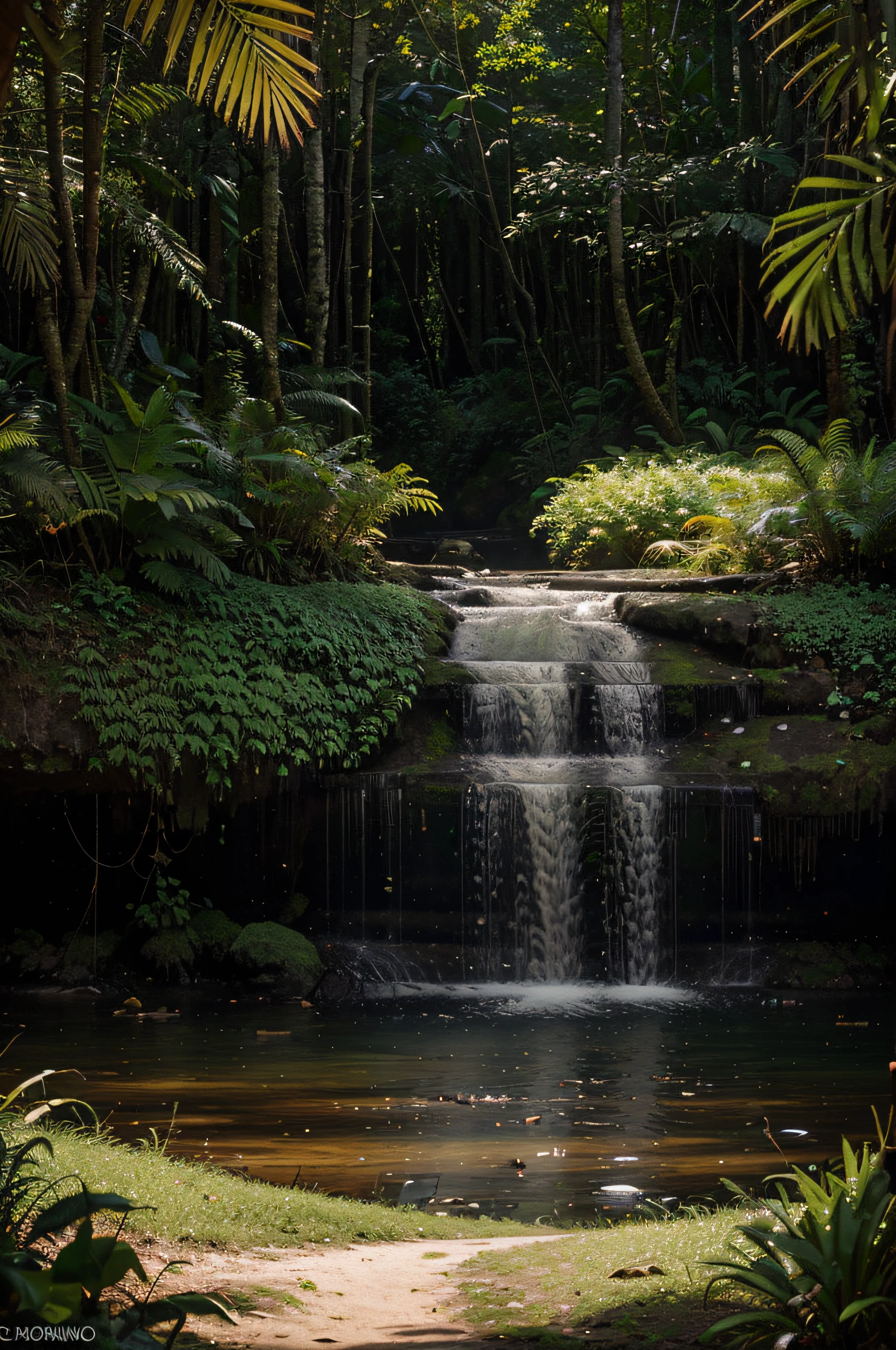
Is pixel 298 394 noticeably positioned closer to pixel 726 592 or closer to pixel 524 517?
pixel 726 592

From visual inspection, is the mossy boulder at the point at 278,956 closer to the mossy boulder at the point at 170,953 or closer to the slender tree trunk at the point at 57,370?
the mossy boulder at the point at 170,953

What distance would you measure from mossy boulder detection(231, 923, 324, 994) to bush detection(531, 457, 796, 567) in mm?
7089

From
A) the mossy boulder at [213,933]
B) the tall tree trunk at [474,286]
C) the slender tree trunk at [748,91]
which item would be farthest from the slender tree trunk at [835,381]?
the mossy boulder at [213,933]

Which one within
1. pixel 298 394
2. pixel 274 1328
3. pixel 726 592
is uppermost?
pixel 298 394

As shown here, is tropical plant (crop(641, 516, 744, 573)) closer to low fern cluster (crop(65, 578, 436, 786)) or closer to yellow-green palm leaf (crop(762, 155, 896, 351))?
low fern cluster (crop(65, 578, 436, 786))

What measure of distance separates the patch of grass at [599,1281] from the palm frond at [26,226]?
8.98m

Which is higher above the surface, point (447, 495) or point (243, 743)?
point (447, 495)

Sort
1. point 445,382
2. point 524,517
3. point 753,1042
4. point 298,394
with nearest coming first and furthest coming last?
point 753,1042
point 298,394
point 524,517
point 445,382

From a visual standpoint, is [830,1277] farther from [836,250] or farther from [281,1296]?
[836,250]

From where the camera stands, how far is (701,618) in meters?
12.5

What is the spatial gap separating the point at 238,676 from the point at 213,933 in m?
2.29

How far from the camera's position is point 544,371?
2594 centimetres

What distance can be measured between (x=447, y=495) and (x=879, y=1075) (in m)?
19.7

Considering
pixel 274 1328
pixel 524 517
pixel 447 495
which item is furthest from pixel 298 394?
pixel 274 1328
